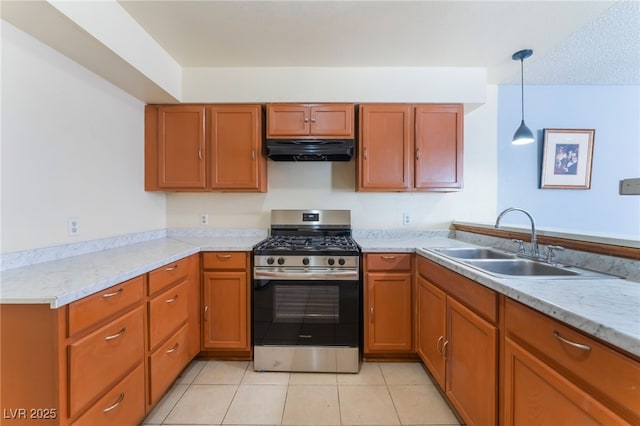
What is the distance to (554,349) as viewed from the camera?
2.93ft

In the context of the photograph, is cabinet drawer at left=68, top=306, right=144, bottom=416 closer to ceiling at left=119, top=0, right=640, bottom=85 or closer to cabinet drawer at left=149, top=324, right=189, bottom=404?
cabinet drawer at left=149, top=324, right=189, bottom=404

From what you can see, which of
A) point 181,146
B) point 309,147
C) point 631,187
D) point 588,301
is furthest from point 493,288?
point 181,146

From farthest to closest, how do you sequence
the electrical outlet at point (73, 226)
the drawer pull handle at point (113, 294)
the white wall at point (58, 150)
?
the electrical outlet at point (73, 226), the white wall at point (58, 150), the drawer pull handle at point (113, 294)

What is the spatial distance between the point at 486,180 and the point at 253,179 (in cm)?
238

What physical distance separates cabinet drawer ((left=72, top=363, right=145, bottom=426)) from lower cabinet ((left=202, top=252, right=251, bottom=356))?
67 centimetres

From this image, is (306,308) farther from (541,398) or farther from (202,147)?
(202,147)

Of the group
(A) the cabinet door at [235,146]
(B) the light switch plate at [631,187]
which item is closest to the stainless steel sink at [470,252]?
(B) the light switch plate at [631,187]

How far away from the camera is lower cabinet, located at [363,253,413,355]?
212 centimetres

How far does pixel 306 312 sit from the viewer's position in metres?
2.03

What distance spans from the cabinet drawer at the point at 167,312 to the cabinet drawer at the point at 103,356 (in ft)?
0.30

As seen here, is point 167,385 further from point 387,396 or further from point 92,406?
point 387,396

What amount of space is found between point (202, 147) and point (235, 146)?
30 cm

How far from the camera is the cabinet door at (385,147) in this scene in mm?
2396

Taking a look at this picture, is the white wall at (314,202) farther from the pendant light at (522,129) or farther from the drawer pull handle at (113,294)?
the drawer pull handle at (113,294)
